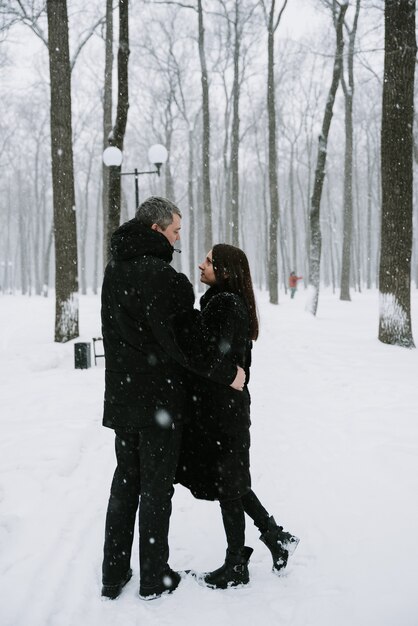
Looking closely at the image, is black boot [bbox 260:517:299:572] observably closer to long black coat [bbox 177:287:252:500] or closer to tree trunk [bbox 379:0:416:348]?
long black coat [bbox 177:287:252:500]

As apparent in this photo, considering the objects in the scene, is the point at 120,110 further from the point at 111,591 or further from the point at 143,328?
the point at 111,591

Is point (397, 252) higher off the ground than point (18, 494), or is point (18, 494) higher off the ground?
point (397, 252)

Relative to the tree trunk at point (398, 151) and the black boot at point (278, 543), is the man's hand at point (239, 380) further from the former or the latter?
the tree trunk at point (398, 151)

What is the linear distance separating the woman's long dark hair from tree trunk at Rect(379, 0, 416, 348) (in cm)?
695

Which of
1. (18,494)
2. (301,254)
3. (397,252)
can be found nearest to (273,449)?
(18,494)

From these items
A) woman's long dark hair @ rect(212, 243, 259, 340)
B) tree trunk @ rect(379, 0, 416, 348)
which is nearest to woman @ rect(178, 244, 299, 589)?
woman's long dark hair @ rect(212, 243, 259, 340)

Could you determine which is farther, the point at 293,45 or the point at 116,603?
the point at 293,45

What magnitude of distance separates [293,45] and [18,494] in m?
27.3

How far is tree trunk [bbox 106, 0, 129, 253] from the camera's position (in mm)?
10180

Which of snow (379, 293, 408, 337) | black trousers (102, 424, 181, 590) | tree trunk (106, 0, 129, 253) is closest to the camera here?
black trousers (102, 424, 181, 590)

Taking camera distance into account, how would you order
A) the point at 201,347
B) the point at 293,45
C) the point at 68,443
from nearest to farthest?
the point at 201,347
the point at 68,443
the point at 293,45

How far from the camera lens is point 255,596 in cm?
291

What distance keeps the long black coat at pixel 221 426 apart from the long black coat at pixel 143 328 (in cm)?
17

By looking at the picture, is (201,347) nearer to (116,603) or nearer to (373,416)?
(116,603)
